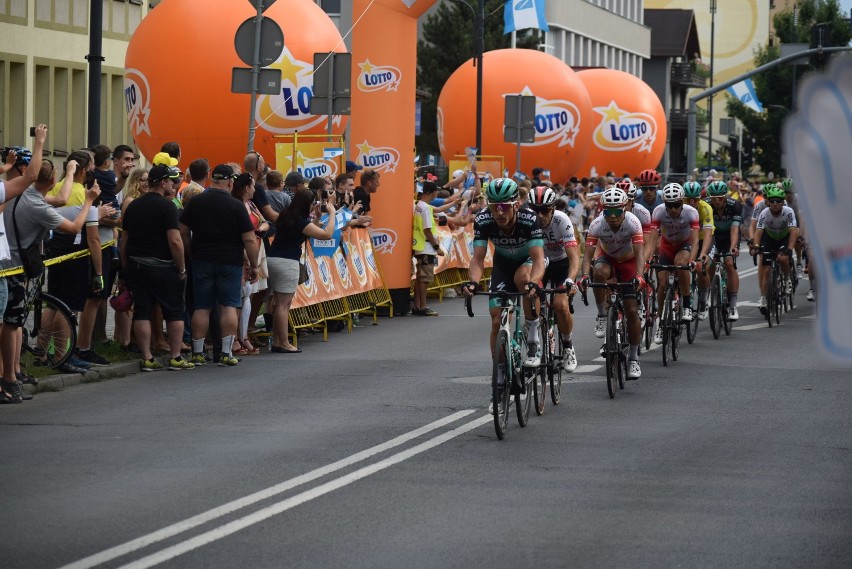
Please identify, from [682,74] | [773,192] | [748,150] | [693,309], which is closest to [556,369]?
[693,309]

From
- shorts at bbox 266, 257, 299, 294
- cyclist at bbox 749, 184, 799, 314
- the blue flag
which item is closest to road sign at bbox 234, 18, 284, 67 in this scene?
shorts at bbox 266, 257, 299, 294

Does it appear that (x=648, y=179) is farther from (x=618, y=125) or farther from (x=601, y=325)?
(x=618, y=125)

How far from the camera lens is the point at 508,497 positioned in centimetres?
947

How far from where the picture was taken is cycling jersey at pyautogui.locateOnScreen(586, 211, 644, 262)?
50.1 ft

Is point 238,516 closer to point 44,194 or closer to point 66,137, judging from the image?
point 44,194

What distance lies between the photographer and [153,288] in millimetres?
15695

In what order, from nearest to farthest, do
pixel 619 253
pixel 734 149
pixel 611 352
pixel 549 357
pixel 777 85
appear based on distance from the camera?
pixel 549 357 → pixel 611 352 → pixel 619 253 → pixel 734 149 → pixel 777 85

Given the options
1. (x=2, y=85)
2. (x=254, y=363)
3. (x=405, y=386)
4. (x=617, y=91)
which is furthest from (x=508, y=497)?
(x=617, y=91)

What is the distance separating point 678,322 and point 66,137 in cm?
2597

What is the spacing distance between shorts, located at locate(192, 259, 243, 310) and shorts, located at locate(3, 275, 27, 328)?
9.92 feet

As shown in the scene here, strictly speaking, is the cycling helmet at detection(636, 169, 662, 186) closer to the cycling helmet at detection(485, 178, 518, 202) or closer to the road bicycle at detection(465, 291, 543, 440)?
the road bicycle at detection(465, 291, 543, 440)

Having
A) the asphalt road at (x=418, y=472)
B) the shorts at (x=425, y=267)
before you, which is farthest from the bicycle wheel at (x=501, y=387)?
the shorts at (x=425, y=267)

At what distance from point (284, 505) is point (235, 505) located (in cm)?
26

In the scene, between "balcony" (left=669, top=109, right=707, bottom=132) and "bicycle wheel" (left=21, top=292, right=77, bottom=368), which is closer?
"bicycle wheel" (left=21, top=292, right=77, bottom=368)
